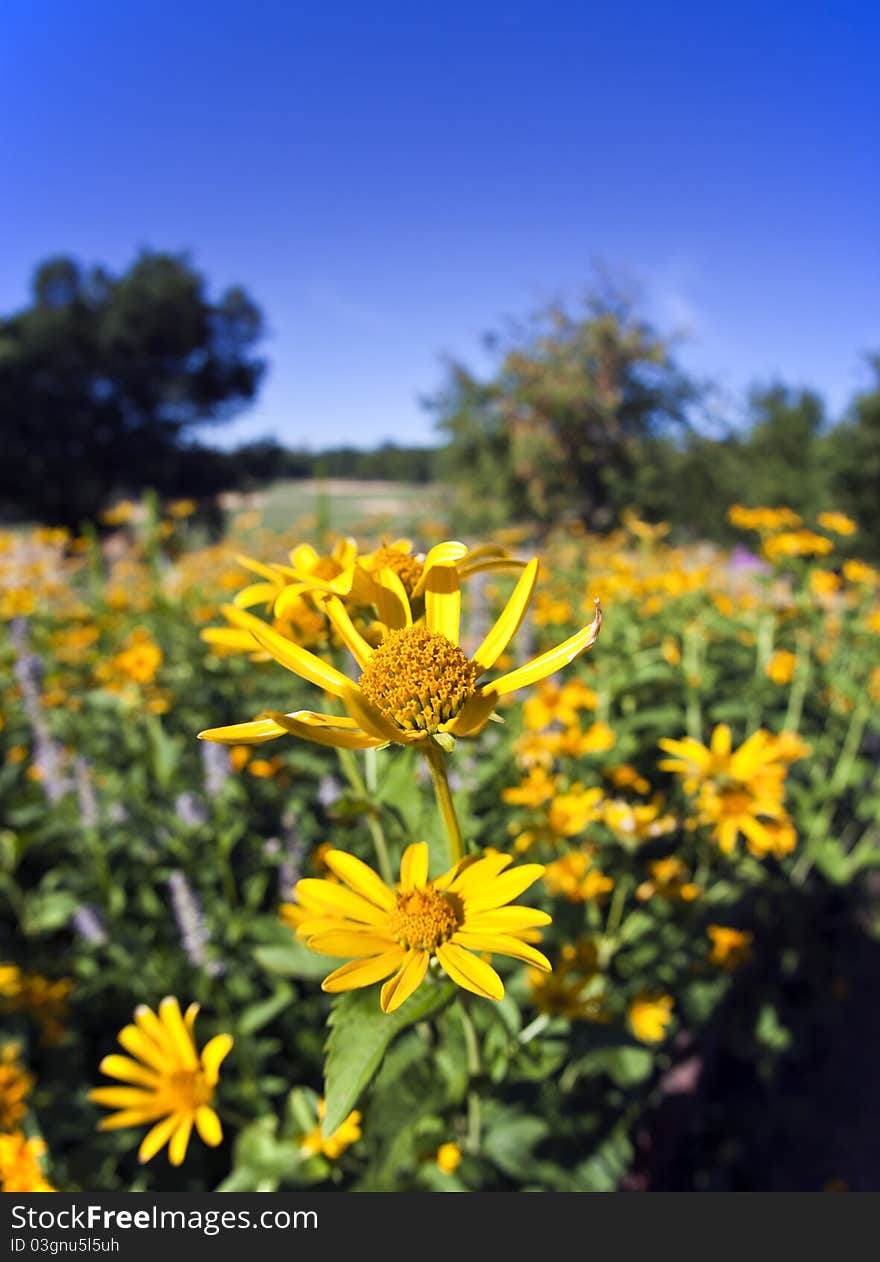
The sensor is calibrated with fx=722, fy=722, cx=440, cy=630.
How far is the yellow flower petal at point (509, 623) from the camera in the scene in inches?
27.2

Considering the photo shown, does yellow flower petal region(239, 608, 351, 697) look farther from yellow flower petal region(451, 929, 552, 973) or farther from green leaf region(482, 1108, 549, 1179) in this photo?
green leaf region(482, 1108, 549, 1179)

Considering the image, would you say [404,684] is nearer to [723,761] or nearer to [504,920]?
[504,920]

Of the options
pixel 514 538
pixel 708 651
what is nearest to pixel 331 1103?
pixel 708 651

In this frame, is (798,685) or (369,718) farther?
(798,685)

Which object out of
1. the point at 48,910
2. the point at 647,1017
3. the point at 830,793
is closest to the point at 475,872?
the point at 647,1017

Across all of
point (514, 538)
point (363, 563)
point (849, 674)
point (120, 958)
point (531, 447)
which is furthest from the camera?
point (531, 447)

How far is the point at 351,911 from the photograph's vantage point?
698 mm

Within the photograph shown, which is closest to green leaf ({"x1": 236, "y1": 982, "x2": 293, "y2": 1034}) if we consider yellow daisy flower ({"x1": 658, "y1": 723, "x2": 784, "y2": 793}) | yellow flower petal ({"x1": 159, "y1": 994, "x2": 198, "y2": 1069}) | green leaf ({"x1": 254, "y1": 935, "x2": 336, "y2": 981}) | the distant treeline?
green leaf ({"x1": 254, "y1": 935, "x2": 336, "y2": 981})

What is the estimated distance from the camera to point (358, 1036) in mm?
673

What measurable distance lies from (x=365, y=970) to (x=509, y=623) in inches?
13.6

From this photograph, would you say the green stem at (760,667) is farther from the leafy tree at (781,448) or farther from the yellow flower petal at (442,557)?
the leafy tree at (781,448)

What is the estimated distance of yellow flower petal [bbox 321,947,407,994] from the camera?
62 cm

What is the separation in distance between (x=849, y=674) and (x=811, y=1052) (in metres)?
1.48

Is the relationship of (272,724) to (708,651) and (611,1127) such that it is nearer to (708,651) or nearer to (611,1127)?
(611,1127)
